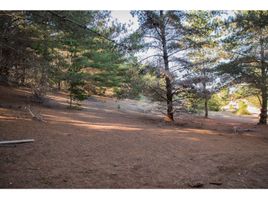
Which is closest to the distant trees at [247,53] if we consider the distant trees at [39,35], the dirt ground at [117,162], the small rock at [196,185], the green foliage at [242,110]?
the dirt ground at [117,162]

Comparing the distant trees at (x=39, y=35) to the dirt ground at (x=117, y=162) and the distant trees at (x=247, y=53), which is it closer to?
the dirt ground at (x=117, y=162)

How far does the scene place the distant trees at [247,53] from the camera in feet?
24.9

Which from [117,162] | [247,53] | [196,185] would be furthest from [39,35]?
[247,53]

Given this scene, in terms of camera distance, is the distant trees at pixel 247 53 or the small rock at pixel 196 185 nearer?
the small rock at pixel 196 185

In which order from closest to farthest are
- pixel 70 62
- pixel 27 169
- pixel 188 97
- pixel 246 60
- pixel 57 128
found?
1. pixel 27 169
2. pixel 57 128
3. pixel 246 60
4. pixel 188 97
5. pixel 70 62

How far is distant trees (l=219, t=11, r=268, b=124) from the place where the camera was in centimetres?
759

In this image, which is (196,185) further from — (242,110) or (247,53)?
(242,110)

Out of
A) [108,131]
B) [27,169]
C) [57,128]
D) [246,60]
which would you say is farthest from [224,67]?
[27,169]

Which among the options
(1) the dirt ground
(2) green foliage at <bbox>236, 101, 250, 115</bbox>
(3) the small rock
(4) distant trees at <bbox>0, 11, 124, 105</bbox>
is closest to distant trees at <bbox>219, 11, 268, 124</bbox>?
(1) the dirt ground

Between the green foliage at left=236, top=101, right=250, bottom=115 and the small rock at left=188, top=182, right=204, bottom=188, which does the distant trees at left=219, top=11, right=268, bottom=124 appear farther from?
the green foliage at left=236, top=101, right=250, bottom=115

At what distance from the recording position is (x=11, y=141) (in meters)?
4.69

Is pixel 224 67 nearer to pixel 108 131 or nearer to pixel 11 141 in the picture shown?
pixel 108 131
